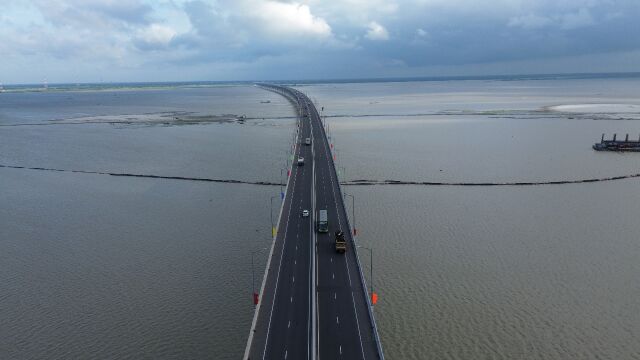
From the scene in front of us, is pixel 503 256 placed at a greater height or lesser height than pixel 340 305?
lesser

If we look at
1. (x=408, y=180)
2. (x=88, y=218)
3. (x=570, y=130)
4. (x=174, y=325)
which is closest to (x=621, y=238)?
(x=408, y=180)

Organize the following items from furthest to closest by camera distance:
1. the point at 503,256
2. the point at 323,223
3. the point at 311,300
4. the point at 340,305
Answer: the point at 323,223, the point at 503,256, the point at 311,300, the point at 340,305

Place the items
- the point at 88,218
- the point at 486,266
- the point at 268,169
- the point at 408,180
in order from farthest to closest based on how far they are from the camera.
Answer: the point at 268,169, the point at 408,180, the point at 88,218, the point at 486,266

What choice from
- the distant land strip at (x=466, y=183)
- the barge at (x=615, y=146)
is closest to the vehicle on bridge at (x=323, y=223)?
the distant land strip at (x=466, y=183)

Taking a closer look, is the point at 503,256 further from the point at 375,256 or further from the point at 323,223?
the point at 323,223

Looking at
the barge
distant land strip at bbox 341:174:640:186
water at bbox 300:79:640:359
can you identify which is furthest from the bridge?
the barge

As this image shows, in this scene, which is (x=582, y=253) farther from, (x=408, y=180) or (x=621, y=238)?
(x=408, y=180)

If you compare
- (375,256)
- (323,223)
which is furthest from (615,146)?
(323,223)

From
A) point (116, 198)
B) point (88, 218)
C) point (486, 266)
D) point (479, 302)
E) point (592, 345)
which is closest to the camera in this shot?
point (592, 345)

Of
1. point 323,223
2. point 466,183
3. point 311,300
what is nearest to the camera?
point 311,300
